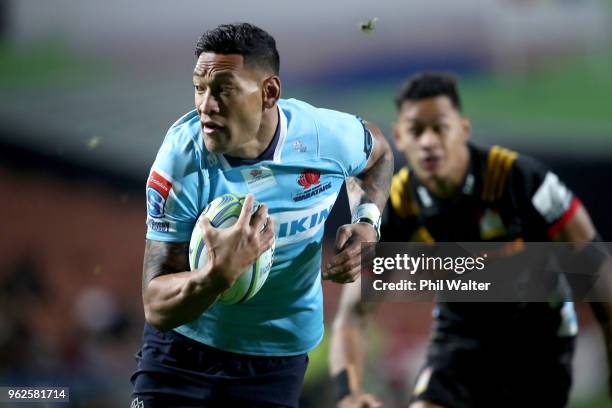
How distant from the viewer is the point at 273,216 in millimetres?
2818

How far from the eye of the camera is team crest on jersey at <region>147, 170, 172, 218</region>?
2.61 metres

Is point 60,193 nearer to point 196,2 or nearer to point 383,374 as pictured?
point 196,2

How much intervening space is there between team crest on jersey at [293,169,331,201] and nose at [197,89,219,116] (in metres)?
0.40

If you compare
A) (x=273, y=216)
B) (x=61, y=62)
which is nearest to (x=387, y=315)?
(x=61, y=62)

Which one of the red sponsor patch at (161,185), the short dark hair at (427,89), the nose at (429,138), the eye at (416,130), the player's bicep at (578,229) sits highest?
the short dark hair at (427,89)

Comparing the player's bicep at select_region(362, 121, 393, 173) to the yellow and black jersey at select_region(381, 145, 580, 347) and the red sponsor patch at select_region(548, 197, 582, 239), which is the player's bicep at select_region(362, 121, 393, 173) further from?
the red sponsor patch at select_region(548, 197, 582, 239)

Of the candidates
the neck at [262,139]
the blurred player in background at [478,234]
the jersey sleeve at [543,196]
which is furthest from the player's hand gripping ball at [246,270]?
the jersey sleeve at [543,196]

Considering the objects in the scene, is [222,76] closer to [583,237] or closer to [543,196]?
[543,196]

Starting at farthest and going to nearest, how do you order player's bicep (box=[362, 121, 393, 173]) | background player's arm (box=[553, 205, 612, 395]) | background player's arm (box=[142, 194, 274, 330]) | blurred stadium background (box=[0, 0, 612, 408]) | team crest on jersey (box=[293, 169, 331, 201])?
blurred stadium background (box=[0, 0, 612, 408]) → background player's arm (box=[553, 205, 612, 395]) → player's bicep (box=[362, 121, 393, 173]) → team crest on jersey (box=[293, 169, 331, 201]) → background player's arm (box=[142, 194, 274, 330])

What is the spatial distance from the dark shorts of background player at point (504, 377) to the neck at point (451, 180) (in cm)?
67

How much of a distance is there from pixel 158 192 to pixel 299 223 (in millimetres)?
484

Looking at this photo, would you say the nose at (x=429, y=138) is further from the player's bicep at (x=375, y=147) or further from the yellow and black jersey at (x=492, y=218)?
the player's bicep at (x=375, y=147)

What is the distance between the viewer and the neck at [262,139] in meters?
2.79

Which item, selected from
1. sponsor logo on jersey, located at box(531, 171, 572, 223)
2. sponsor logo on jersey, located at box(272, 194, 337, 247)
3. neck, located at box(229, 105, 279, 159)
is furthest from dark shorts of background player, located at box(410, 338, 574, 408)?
neck, located at box(229, 105, 279, 159)
